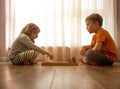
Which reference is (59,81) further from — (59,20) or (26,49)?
(59,20)

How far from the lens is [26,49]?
9.04 ft

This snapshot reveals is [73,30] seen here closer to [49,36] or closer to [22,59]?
[49,36]

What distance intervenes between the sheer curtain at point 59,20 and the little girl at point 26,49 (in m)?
0.70

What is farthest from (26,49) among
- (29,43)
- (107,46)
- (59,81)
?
(59,81)

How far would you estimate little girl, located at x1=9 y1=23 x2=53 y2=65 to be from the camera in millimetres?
2574

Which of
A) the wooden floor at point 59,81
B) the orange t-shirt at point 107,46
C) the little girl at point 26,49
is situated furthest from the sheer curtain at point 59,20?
the wooden floor at point 59,81

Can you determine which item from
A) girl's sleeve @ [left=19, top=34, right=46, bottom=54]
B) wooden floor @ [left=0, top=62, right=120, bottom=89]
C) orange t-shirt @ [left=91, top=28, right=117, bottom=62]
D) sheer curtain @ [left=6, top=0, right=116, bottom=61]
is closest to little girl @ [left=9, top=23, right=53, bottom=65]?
girl's sleeve @ [left=19, top=34, right=46, bottom=54]

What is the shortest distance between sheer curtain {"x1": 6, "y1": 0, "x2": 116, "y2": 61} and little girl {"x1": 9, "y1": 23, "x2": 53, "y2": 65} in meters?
0.70

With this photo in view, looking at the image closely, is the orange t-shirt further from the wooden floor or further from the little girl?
the wooden floor

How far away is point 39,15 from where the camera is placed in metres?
3.51

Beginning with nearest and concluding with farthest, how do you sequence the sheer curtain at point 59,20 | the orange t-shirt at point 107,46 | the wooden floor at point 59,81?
the wooden floor at point 59,81
the orange t-shirt at point 107,46
the sheer curtain at point 59,20

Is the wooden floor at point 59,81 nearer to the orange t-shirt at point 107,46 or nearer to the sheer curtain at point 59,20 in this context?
the orange t-shirt at point 107,46

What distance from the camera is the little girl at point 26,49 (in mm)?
2574

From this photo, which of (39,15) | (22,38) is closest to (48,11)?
→ (39,15)
